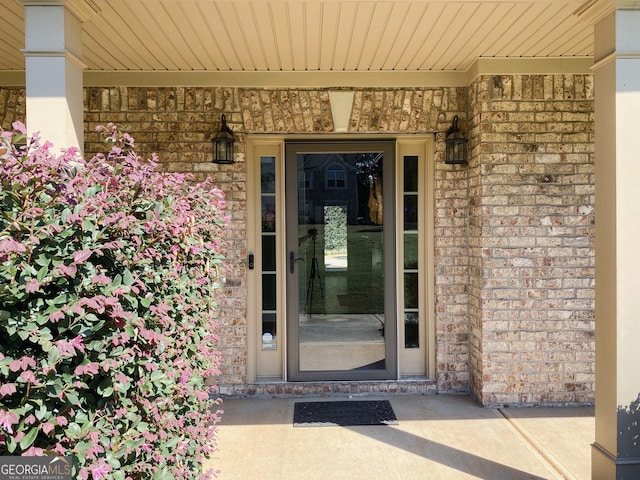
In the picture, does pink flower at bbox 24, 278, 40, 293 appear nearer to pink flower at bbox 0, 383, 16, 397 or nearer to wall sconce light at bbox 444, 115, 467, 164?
pink flower at bbox 0, 383, 16, 397

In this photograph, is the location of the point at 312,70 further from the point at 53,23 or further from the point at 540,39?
the point at 53,23

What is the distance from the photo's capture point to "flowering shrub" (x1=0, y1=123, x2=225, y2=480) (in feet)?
4.28

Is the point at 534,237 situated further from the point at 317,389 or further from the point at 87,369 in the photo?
the point at 87,369

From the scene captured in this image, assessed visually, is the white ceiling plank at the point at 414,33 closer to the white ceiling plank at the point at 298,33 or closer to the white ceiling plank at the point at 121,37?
the white ceiling plank at the point at 298,33

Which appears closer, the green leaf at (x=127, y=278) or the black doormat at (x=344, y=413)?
the green leaf at (x=127, y=278)

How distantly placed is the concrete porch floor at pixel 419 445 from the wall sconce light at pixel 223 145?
2.06 m

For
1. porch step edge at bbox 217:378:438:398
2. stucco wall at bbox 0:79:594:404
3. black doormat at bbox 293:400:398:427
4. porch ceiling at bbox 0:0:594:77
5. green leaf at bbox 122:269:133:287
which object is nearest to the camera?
green leaf at bbox 122:269:133:287

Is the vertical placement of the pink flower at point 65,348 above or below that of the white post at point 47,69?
below

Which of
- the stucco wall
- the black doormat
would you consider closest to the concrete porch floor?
the black doormat

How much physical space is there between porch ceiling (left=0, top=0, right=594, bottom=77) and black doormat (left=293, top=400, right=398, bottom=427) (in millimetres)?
2768

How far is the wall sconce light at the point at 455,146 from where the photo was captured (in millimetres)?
4227

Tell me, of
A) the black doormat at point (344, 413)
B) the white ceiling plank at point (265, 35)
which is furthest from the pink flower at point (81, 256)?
the black doormat at point (344, 413)

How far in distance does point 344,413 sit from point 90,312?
2.93 meters

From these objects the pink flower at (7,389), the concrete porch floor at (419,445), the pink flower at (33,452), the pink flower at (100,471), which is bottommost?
the concrete porch floor at (419,445)
